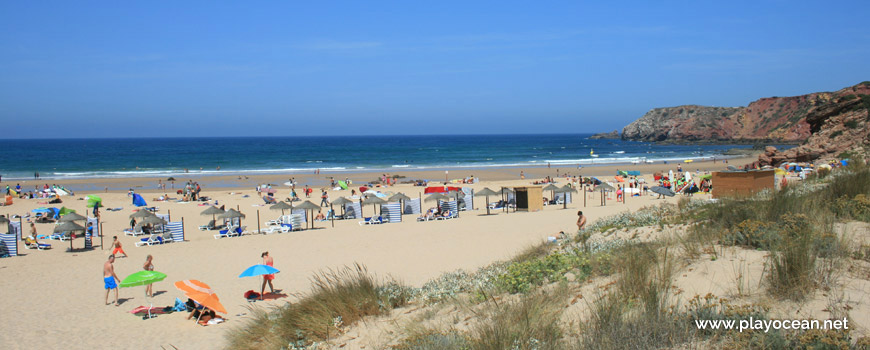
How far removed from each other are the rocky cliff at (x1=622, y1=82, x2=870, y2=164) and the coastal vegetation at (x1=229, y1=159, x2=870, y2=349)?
24.9m

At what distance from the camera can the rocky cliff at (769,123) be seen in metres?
26.8

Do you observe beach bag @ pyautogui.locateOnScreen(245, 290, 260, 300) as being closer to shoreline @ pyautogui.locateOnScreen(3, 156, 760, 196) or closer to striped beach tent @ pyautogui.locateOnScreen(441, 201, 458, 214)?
striped beach tent @ pyautogui.locateOnScreen(441, 201, 458, 214)

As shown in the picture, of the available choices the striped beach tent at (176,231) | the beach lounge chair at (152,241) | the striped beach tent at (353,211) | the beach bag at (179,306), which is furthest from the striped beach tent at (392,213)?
the beach bag at (179,306)

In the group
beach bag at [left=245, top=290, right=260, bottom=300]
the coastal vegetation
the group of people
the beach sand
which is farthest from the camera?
beach bag at [left=245, top=290, right=260, bottom=300]

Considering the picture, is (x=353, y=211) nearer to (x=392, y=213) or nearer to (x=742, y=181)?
(x=392, y=213)

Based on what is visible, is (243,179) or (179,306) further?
(243,179)

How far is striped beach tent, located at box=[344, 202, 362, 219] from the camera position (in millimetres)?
20438

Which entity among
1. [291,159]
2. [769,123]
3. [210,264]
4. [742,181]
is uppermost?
[769,123]

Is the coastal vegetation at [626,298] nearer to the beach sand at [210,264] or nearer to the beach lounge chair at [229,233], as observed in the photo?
the beach sand at [210,264]

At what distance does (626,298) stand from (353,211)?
17.1 meters

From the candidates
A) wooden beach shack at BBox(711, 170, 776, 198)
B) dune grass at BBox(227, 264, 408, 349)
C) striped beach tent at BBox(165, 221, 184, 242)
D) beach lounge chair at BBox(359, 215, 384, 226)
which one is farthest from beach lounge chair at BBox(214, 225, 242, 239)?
wooden beach shack at BBox(711, 170, 776, 198)

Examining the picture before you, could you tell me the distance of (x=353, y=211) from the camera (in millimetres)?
20500

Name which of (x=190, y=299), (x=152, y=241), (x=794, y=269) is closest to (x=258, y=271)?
(x=190, y=299)

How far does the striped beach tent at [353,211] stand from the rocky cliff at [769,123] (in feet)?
74.6
